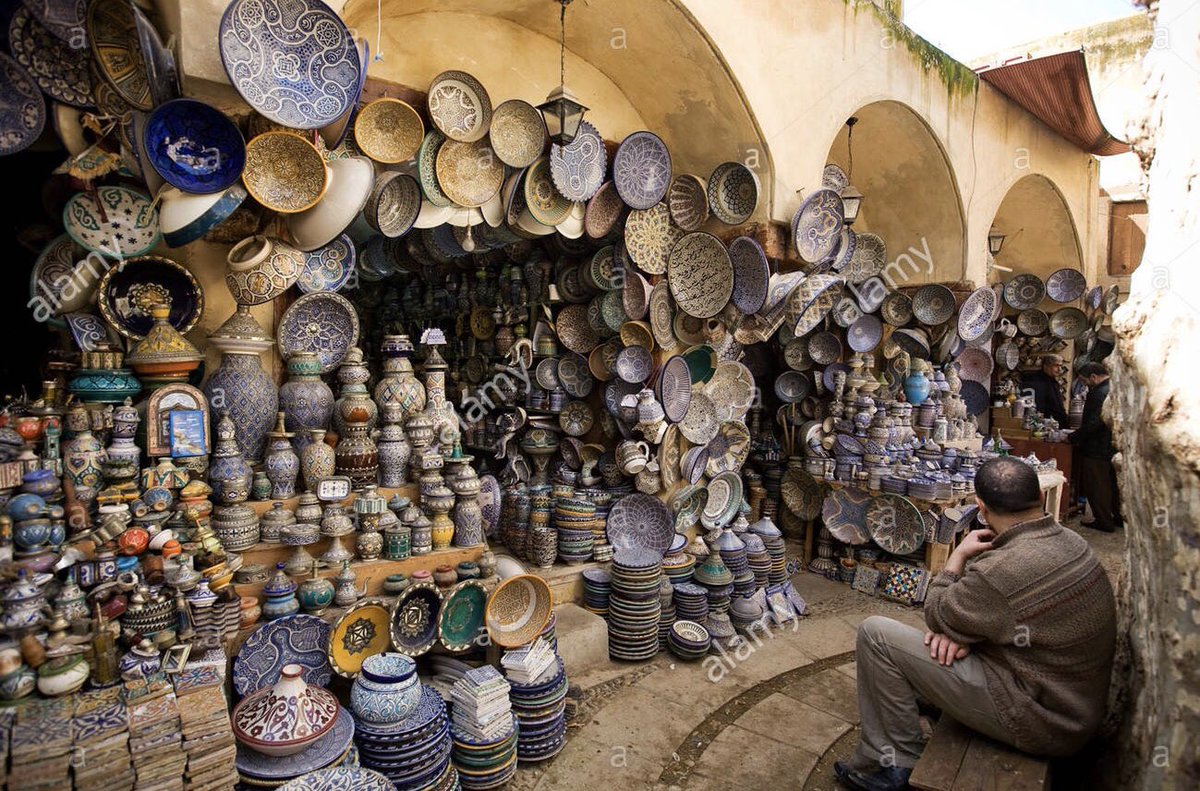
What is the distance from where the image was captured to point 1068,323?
26.7 ft

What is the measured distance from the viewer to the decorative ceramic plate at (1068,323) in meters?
8.06

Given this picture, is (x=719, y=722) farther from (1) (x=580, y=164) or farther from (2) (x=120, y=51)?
(2) (x=120, y=51)

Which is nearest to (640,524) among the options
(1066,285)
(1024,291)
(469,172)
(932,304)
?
(469,172)

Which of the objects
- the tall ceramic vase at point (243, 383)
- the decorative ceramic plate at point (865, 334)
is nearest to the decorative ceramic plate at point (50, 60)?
the tall ceramic vase at point (243, 383)

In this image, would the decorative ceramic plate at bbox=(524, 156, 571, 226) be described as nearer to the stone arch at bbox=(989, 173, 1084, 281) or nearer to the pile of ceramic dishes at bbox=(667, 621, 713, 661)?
the pile of ceramic dishes at bbox=(667, 621, 713, 661)

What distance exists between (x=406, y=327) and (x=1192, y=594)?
5.55m

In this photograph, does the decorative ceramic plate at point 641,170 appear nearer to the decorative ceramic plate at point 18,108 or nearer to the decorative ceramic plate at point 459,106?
the decorative ceramic plate at point 459,106

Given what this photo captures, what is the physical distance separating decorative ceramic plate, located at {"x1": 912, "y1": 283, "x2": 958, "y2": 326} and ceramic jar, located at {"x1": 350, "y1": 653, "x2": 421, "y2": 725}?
5841 millimetres

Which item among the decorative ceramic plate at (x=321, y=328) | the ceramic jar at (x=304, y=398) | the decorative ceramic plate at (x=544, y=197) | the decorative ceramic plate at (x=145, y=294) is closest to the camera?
the decorative ceramic plate at (x=145, y=294)

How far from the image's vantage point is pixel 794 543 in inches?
232

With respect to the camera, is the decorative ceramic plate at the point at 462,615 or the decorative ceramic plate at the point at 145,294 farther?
the decorative ceramic plate at the point at 462,615

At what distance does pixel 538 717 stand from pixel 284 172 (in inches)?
105

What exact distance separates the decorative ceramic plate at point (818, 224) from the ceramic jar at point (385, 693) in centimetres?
372

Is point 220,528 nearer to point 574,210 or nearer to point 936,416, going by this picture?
point 574,210
